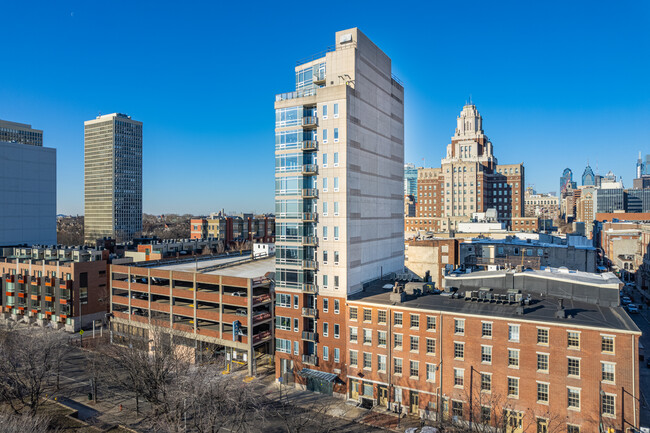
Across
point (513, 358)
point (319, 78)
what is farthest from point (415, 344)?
point (319, 78)

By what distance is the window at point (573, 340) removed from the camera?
130ft

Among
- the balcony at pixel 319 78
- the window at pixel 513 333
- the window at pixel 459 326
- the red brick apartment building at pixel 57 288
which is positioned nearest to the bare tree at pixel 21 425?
the window at pixel 459 326

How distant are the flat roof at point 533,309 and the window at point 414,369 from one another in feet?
21.0

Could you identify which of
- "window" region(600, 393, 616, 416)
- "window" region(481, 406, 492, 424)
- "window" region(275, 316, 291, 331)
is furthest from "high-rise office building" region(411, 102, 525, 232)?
"window" region(600, 393, 616, 416)

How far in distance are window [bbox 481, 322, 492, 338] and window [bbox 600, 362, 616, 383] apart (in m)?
10.1

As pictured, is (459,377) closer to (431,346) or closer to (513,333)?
(431,346)

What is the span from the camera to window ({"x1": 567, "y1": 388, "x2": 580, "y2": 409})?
128 ft

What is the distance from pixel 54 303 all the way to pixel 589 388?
9476 centimetres

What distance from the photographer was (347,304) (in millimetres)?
51656

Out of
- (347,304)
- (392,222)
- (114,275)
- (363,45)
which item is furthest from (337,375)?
(114,275)

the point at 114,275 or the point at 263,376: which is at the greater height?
the point at 114,275

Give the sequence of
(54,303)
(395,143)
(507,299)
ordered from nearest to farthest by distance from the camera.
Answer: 1. (507,299)
2. (395,143)
3. (54,303)

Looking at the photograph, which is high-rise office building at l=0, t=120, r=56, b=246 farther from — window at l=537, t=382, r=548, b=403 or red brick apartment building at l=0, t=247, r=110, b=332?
window at l=537, t=382, r=548, b=403

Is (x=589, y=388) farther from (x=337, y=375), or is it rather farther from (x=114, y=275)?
(x=114, y=275)
